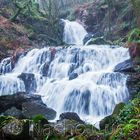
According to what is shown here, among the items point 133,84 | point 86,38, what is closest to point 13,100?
point 133,84

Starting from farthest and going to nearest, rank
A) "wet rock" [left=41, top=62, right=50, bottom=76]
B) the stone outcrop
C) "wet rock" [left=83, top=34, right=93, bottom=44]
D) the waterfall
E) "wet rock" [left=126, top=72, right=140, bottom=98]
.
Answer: the waterfall < "wet rock" [left=83, top=34, right=93, bottom=44] < "wet rock" [left=41, top=62, right=50, bottom=76] < "wet rock" [left=126, top=72, right=140, bottom=98] < the stone outcrop

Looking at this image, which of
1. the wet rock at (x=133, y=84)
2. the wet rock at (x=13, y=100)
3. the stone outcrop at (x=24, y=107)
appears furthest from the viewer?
the wet rock at (x=133, y=84)

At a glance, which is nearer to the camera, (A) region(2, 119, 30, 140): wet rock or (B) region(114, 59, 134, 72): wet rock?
(A) region(2, 119, 30, 140): wet rock

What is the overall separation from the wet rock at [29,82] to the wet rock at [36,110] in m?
3.72

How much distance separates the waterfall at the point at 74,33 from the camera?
3125cm

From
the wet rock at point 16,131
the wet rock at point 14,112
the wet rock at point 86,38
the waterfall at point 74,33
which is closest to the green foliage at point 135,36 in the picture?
the wet rock at point 14,112

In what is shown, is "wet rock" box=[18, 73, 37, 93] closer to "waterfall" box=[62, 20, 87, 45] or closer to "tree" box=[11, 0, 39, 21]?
"tree" box=[11, 0, 39, 21]

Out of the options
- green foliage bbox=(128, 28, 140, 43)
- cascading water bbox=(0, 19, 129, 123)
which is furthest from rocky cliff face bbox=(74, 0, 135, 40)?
green foliage bbox=(128, 28, 140, 43)

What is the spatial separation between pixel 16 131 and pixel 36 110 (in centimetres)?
699

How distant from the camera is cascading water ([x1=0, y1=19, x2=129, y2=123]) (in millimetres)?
14822

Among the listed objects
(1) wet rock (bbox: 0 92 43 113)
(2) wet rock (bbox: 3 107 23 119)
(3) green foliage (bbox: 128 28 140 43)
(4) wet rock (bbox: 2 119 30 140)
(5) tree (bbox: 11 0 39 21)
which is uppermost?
(5) tree (bbox: 11 0 39 21)

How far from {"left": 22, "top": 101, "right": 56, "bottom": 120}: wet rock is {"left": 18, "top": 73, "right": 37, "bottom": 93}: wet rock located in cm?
372

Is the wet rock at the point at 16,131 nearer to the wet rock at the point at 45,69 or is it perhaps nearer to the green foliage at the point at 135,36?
the green foliage at the point at 135,36

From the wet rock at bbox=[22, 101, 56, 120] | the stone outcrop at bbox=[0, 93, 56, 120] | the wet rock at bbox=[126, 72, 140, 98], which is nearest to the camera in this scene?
the stone outcrop at bbox=[0, 93, 56, 120]
